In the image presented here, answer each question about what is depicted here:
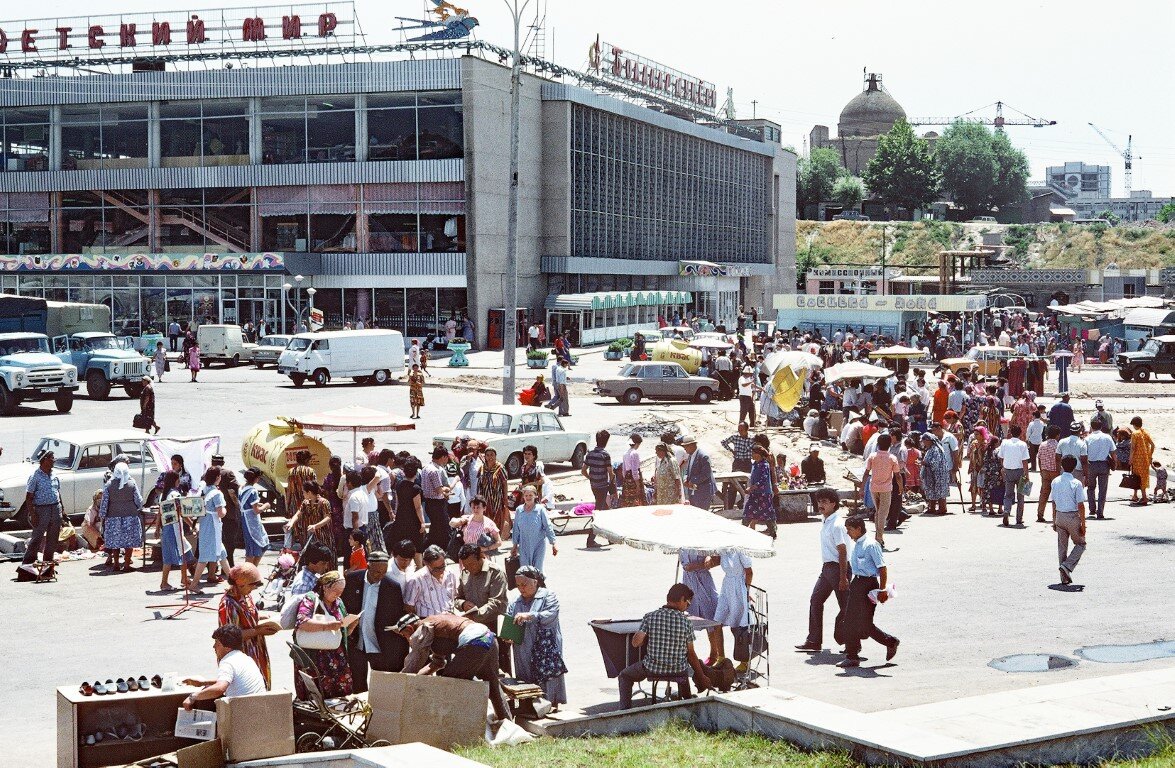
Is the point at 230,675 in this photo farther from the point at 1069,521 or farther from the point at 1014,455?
the point at 1014,455

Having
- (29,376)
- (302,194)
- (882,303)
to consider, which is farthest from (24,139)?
(882,303)

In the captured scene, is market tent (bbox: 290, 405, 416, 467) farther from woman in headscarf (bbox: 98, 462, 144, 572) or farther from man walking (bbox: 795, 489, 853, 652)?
man walking (bbox: 795, 489, 853, 652)

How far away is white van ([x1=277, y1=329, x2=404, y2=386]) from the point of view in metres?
46.6

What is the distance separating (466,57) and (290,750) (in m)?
56.4

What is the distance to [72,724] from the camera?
9.55 metres

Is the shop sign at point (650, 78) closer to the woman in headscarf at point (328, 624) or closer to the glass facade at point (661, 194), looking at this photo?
the glass facade at point (661, 194)

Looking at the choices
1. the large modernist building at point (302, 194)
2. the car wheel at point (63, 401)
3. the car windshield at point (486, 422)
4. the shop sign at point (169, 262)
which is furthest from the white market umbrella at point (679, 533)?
the shop sign at point (169, 262)

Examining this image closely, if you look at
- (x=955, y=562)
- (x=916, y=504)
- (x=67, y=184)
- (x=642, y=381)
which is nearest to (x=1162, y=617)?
(x=955, y=562)

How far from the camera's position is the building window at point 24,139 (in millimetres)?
69438

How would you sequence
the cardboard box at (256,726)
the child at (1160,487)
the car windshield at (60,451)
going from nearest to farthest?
the cardboard box at (256,726)
the car windshield at (60,451)
the child at (1160,487)

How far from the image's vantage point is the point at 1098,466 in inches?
890

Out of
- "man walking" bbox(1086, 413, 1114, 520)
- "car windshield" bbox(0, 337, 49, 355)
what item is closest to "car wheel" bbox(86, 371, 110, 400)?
"car windshield" bbox(0, 337, 49, 355)

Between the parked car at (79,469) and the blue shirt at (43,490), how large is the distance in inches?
109

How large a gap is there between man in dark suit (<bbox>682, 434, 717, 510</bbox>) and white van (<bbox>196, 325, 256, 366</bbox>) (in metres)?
37.9
